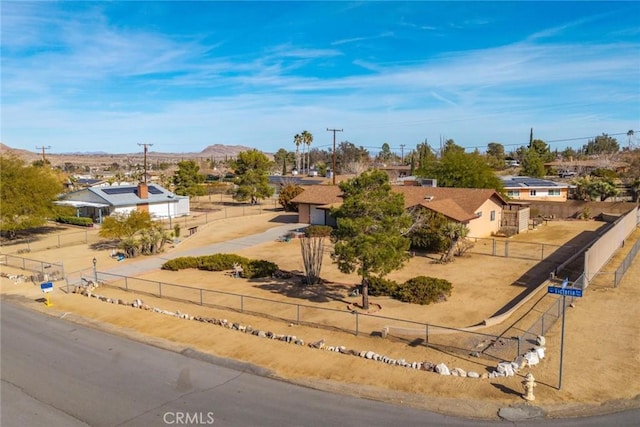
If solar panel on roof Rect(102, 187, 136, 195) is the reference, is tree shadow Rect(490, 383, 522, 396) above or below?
below

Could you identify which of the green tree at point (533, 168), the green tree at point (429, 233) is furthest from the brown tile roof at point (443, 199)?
the green tree at point (533, 168)

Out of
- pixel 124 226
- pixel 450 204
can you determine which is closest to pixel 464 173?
pixel 450 204

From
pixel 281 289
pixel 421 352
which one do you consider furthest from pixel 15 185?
pixel 421 352

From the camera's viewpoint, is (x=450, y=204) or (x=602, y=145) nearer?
(x=450, y=204)

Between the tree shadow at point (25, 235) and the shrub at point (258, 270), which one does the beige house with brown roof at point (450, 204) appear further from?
the tree shadow at point (25, 235)

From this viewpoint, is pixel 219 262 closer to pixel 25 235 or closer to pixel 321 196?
pixel 321 196

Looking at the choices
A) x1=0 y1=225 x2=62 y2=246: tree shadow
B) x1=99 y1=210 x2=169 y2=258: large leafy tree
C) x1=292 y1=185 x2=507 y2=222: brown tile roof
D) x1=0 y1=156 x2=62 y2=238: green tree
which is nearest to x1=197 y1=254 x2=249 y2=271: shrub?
x1=99 y1=210 x2=169 y2=258: large leafy tree

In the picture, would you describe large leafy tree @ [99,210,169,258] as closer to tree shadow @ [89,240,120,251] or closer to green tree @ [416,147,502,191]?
tree shadow @ [89,240,120,251]
